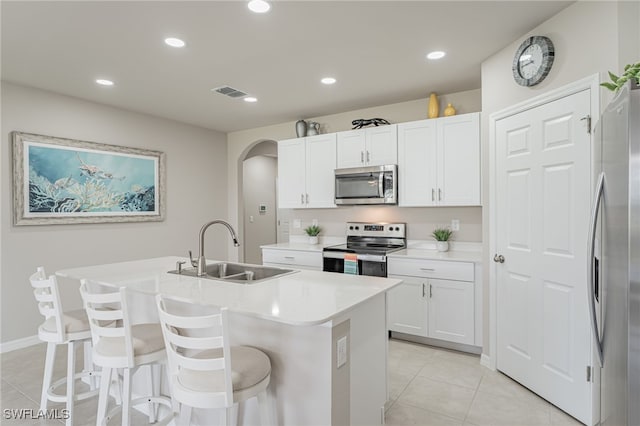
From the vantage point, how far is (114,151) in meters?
4.25

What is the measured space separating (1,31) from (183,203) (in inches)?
113

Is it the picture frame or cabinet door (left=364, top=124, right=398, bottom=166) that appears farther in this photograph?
cabinet door (left=364, top=124, right=398, bottom=166)

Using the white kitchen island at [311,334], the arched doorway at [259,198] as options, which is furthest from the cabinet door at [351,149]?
the arched doorway at [259,198]

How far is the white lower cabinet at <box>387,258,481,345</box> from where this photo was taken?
10.6 ft

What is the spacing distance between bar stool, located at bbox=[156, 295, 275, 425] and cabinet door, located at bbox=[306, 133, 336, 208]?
2.91 m

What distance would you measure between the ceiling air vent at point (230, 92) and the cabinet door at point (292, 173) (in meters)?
1.02

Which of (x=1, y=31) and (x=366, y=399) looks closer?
(x=366, y=399)

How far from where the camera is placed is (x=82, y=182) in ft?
13.0

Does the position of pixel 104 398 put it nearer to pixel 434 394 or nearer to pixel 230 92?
pixel 434 394

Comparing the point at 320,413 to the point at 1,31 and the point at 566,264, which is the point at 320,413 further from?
the point at 1,31

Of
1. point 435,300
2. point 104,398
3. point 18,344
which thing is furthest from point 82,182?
point 435,300

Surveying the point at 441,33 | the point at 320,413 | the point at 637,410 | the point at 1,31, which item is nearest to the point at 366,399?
the point at 320,413

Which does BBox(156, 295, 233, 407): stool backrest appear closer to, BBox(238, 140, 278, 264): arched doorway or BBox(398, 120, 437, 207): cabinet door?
BBox(398, 120, 437, 207): cabinet door

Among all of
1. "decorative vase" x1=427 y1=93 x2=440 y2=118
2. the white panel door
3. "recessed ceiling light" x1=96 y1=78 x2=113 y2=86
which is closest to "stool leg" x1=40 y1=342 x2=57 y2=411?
"recessed ceiling light" x1=96 y1=78 x2=113 y2=86
